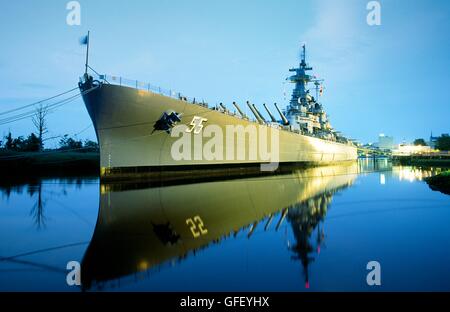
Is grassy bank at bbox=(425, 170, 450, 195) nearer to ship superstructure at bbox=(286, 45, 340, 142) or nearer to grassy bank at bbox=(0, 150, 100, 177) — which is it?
ship superstructure at bbox=(286, 45, 340, 142)

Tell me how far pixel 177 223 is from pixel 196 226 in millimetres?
594

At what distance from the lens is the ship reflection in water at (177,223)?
220 inches

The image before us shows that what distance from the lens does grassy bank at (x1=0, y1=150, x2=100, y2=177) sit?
30.8m

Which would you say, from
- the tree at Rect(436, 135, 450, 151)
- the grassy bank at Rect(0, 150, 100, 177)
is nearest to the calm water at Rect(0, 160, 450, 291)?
the grassy bank at Rect(0, 150, 100, 177)

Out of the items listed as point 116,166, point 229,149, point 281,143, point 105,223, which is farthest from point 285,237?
point 281,143

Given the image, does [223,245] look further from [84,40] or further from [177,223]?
[84,40]

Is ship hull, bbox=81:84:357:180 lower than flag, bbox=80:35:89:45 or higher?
lower

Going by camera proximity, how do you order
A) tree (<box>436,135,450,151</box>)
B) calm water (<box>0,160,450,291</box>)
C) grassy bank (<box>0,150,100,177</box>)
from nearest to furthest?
1. calm water (<box>0,160,450,291</box>)
2. grassy bank (<box>0,150,100,177</box>)
3. tree (<box>436,135,450,151</box>)

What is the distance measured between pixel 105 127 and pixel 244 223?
1082 centimetres

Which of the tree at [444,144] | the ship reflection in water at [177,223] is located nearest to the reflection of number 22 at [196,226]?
the ship reflection in water at [177,223]

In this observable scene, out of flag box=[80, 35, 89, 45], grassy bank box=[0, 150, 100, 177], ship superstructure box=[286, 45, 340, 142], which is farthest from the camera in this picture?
ship superstructure box=[286, 45, 340, 142]

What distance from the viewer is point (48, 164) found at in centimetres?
3625

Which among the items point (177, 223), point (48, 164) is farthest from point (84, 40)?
point (48, 164)
